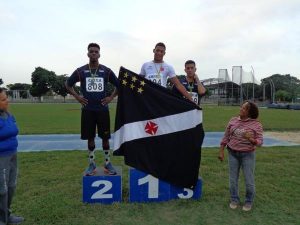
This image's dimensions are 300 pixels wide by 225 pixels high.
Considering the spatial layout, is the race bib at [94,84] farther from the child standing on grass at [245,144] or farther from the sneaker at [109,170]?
the child standing on grass at [245,144]

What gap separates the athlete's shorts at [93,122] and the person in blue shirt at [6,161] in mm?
1252

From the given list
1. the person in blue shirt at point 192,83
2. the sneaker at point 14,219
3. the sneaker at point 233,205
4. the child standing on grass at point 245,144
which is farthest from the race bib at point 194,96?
the sneaker at point 14,219

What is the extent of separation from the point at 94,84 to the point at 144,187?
5.81ft

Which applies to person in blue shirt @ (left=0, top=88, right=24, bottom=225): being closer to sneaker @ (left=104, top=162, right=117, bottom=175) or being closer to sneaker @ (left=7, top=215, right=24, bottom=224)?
sneaker @ (left=7, top=215, right=24, bottom=224)

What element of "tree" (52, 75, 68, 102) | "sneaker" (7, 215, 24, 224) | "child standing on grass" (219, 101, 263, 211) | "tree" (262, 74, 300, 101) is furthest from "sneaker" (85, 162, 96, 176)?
"tree" (52, 75, 68, 102)

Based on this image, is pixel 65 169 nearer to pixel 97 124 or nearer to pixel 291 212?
pixel 97 124

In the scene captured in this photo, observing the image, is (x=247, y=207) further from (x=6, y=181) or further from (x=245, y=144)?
(x=6, y=181)

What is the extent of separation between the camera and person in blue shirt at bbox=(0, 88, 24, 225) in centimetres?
399

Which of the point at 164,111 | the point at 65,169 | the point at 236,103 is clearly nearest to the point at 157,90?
the point at 164,111

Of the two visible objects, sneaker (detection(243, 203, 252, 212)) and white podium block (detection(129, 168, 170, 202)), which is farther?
white podium block (detection(129, 168, 170, 202))

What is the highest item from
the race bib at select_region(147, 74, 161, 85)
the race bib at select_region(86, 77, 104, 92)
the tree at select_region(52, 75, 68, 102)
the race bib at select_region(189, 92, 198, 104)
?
the tree at select_region(52, 75, 68, 102)

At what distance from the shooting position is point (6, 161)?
4.04m

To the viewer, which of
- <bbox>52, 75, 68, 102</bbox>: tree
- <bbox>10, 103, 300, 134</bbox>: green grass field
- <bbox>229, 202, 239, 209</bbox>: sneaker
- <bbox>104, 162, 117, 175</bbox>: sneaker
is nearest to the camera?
<bbox>229, 202, 239, 209</bbox>: sneaker

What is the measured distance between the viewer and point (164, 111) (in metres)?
5.09
